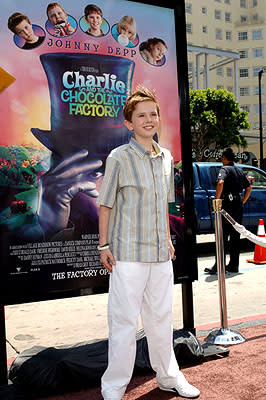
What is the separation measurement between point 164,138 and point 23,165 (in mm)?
1157

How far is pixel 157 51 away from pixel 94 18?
56 centimetres

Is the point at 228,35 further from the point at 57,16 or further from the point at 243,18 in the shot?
the point at 57,16

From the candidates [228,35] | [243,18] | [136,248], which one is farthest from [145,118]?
[243,18]

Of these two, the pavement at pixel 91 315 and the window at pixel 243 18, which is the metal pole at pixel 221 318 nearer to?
the pavement at pixel 91 315

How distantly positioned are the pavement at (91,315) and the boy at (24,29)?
8.37 ft

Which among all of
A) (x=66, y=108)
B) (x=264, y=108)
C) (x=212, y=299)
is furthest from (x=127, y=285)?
(x=264, y=108)

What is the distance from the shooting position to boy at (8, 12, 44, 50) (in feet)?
10.3

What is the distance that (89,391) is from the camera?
3215 mm

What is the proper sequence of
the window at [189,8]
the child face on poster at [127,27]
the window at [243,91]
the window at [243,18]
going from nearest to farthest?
the child face on poster at [127,27] < the window at [189,8] < the window at [243,91] < the window at [243,18]

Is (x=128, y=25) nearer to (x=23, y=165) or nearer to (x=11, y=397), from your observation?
(x=23, y=165)

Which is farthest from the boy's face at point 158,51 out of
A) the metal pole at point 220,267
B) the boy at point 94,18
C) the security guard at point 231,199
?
the security guard at point 231,199

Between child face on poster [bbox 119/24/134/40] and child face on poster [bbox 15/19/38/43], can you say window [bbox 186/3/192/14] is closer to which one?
child face on poster [bbox 119/24/134/40]

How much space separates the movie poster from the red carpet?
729 millimetres

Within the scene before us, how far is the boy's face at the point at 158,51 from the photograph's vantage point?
3.68 metres
